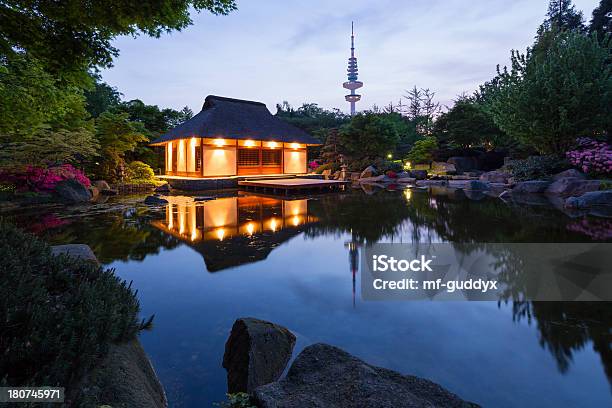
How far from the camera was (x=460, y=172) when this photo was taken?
80.9 ft

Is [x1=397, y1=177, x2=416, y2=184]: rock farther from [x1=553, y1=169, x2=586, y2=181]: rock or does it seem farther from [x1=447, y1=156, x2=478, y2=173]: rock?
[x1=553, y1=169, x2=586, y2=181]: rock

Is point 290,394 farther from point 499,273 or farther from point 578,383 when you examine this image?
point 499,273

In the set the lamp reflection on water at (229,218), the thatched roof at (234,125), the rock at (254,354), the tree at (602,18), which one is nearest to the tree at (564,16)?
the tree at (602,18)

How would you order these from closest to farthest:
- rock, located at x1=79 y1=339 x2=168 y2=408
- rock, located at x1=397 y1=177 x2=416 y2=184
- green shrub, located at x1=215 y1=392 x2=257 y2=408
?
rock, located at x1=79 y1=339 x2=168 y2=408 → green shrub, located at x1=215 y1=392 x2=257 y2=408 → rock, located at x1=397 y1=177 x2=416 y2=184

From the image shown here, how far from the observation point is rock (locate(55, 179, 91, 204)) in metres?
12.6

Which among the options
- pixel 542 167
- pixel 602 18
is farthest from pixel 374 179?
pixel 602 18

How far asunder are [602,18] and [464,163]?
17068 millimetres

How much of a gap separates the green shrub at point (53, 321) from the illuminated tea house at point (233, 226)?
8.86ft

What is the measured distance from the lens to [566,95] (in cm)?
1627

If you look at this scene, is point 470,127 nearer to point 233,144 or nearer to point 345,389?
point 233,144

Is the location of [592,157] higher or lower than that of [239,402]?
higher

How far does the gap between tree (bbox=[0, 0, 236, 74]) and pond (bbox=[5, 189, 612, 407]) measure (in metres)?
3.34

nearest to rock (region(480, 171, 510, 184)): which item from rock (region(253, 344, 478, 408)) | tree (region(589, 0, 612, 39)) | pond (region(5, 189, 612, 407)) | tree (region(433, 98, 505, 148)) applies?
tree (region(433, 98, 505, 148))

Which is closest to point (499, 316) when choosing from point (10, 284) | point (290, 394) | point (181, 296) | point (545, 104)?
point (290, 394)
